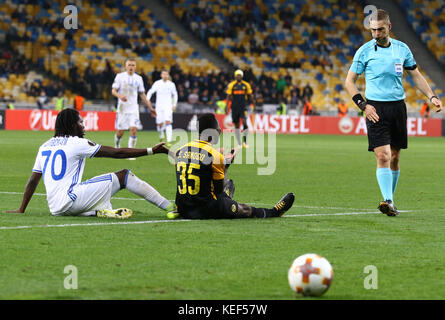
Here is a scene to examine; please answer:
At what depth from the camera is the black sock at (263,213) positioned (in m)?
9.62

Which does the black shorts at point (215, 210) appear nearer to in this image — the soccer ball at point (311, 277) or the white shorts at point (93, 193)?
the white shorts at point (93, 193)

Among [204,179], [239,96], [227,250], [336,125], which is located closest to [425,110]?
[336,125]

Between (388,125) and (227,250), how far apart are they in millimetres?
3824

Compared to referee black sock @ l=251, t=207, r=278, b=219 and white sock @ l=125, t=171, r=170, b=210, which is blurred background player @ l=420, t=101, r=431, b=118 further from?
white sock @ l=125, t=171, r=170, b=210

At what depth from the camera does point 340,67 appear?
4931 cm

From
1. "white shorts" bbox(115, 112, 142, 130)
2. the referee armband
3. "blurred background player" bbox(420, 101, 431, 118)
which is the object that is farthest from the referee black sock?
"blurred background player" bbox(420, 101, 431, 118)

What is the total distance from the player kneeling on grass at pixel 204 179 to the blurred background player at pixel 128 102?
1138cm

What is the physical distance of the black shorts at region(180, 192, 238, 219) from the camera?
9.32 metres

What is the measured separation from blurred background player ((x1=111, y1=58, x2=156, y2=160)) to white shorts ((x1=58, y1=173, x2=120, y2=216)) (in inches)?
443

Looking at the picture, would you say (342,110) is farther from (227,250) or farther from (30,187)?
(227,250)

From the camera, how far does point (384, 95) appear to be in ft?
33.8

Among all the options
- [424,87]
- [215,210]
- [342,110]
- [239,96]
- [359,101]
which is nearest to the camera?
[215,210]
